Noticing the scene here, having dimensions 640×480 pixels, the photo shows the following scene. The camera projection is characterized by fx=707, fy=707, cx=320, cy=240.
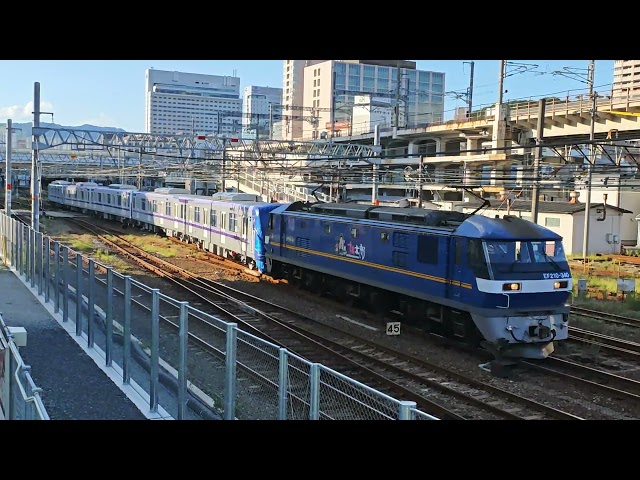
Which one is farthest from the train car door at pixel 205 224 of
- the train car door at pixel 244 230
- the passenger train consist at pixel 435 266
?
the passenger train consist at pixel 435 266

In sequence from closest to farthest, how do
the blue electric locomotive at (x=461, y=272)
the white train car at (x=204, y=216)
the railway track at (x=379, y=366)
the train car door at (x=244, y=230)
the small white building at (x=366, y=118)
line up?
1. the railway track at (x=379, y=366)
2. the blue electric locomotive at (x=461, y=272)
3. the white train car at (x=204, y=216)
4. the train car door at (x=244, y=230)
5. the small white building at (x=366, y=118)

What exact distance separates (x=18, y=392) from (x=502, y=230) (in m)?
9.53

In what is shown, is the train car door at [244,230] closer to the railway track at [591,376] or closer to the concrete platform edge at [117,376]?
the concrete platform edge at [117,376]

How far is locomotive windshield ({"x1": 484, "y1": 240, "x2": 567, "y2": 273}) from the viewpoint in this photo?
1341cm

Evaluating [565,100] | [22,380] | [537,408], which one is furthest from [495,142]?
[22,380]

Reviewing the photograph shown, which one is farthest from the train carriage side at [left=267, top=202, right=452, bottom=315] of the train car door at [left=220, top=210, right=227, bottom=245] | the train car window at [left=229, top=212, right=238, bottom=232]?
the train car door at [left=220, top=210, right=227, bottom=245]

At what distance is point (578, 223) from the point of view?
36312mm

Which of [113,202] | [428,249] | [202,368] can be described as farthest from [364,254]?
[113,202]

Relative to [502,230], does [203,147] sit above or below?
above

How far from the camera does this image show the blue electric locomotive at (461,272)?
13.3 m

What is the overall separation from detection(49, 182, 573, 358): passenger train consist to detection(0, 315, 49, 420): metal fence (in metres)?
8.72

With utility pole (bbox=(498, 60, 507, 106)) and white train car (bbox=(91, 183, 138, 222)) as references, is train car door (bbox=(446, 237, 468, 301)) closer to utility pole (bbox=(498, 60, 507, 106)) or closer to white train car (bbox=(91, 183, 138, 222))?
utility pole (bbox=(498, 60, 507, 106))

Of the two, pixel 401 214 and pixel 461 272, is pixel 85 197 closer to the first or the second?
A: pixel 401 214

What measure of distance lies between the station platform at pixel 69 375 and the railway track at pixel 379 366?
14.0ft
